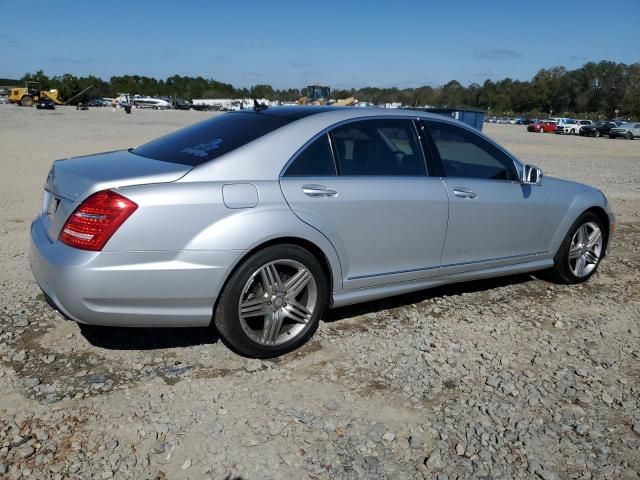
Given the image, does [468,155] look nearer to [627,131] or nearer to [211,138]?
[211,138]

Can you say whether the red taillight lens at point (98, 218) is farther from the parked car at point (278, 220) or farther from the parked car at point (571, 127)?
the parked car at point (571, 127)

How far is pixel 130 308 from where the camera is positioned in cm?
316

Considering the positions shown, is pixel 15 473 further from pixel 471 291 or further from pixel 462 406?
pixel 471 291

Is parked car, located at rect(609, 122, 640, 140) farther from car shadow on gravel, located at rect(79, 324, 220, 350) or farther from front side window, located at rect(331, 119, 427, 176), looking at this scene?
car shadow on gravel, located at rect(79, 324, 220, 350)

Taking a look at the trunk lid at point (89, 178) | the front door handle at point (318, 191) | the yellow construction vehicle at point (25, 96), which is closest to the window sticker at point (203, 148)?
the trunk lid at point (89, 178)

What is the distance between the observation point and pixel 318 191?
365 centimetres

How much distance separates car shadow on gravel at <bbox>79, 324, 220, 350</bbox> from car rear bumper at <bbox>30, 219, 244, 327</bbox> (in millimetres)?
550

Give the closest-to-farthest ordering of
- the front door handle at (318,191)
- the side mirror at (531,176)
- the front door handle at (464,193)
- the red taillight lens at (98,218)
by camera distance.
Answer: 1. the red taillight lens at (98,218)
2. the front door handle at (318,191)
3. the front door handle at (464,193)
4. the side mirror at (531,176)

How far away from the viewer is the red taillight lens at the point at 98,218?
305cm

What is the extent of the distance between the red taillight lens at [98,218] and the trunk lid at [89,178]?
59 mm

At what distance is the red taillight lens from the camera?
3051 mm

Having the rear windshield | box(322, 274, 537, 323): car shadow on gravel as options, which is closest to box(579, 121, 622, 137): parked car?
box(322, 274, 537, 323): car shadow on gravel

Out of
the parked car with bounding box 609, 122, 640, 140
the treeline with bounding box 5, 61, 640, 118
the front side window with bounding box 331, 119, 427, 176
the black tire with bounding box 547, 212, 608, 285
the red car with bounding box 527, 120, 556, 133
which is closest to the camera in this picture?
the front side window with bounding box 331, 119, 427, 176

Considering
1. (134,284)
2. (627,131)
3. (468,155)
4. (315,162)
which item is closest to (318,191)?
(315,162)
